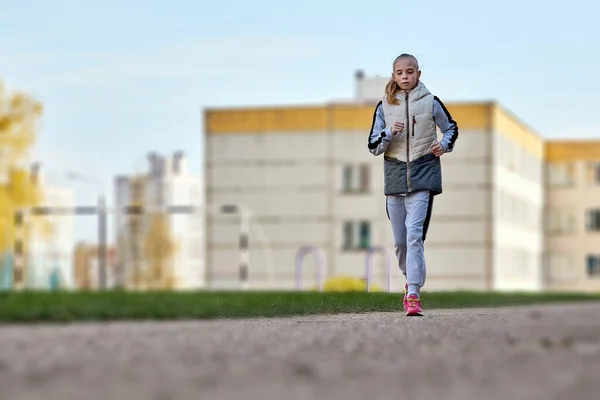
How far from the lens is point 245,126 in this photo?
6812cm

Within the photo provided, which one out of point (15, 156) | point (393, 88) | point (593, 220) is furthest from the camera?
point (593, 220)

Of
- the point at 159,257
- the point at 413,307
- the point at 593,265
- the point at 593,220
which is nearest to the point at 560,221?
the point at 593,220

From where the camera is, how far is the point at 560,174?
7825 cm

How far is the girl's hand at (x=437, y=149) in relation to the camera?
9148 millimetres

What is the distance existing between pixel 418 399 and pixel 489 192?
62.9 m

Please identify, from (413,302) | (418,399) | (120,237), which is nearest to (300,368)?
(418,399)

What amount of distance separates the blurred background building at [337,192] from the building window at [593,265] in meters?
7.99

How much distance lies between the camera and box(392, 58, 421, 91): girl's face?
9.21 m

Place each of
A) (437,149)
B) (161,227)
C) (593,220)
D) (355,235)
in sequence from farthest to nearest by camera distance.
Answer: (161,227)
(593,220)
(355,235)
(437,149)

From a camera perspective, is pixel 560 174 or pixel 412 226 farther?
pixel 560 174

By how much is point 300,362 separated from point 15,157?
178ft

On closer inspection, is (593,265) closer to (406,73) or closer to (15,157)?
(15,157)

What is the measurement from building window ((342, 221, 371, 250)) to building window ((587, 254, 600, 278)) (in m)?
14.8

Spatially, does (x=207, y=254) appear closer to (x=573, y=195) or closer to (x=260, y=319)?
(x=573, y=195)
